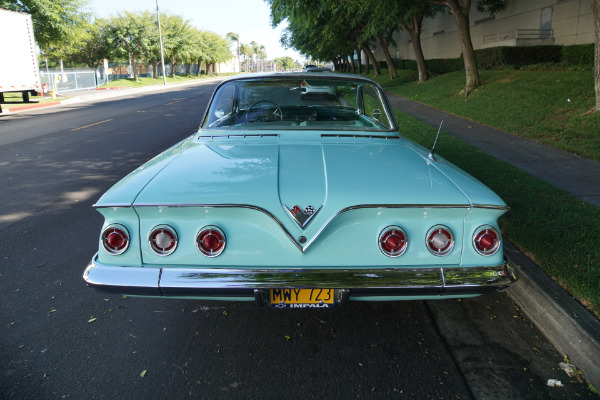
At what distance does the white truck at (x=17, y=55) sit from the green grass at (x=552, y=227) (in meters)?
18.6

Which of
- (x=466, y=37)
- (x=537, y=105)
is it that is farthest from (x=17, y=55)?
(x=537, y=105)

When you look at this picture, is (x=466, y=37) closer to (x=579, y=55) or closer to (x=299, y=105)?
(x=579, y=55)

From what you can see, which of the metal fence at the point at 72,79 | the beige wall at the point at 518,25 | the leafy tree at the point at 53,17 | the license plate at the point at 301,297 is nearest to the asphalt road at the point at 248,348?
the license plate at the point at 301,297

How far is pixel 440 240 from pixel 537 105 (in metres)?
11.2

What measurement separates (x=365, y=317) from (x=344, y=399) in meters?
0.87

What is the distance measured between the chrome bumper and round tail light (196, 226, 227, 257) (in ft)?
0.31

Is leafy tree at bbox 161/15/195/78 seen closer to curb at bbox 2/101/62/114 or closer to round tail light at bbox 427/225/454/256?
curb at bbox 2/101/62/114

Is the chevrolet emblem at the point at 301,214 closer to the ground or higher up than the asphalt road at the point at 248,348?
higher up

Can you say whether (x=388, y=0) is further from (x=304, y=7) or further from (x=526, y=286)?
(x=526, y=286)

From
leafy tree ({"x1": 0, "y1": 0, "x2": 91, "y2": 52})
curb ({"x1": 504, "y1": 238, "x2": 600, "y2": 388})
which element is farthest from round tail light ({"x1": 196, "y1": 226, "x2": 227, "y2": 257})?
leafy tree ({"x1": 0, "y1": 0, "x2": 91, "y2": 52})

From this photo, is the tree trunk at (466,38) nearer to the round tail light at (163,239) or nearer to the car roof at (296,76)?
the car roof at (296,76)

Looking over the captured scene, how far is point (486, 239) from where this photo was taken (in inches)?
95.7

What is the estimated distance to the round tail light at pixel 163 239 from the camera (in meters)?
2.38

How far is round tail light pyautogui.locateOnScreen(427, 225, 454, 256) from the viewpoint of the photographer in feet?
7.87
